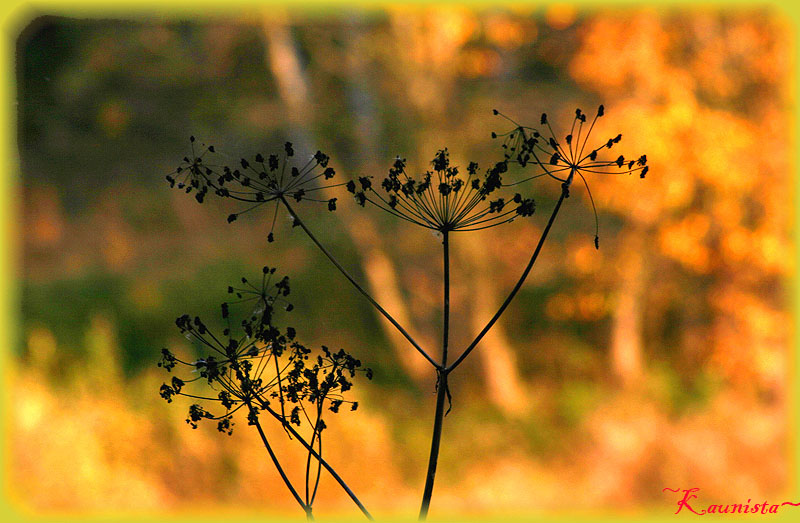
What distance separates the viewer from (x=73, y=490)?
6641 mm

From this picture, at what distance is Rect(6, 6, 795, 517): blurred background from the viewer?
24.6 ft

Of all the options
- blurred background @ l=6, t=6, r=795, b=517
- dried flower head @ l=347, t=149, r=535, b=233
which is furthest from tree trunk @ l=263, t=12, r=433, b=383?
dried flower head @ l=347, t=149, r=535, b=233

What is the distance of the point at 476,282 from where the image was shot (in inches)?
384

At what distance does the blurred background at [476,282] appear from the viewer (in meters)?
7.50

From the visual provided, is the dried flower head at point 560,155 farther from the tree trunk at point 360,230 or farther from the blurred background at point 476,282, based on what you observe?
the tree trunk at point 360,230

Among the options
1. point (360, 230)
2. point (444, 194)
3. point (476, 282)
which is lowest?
point (444, 194)

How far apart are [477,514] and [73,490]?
13.2 feet

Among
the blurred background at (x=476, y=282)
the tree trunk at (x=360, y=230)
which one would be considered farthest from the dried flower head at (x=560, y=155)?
the tree trunk at (x=360, y=230)

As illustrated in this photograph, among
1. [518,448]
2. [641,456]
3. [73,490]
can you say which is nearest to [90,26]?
[73,490]

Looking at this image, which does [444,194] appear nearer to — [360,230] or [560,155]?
[560,155]

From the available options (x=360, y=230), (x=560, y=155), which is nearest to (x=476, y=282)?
(x=360, y=230)

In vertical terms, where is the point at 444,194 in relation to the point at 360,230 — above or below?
below

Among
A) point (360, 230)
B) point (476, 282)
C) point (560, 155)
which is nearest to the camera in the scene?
point (560, 155)

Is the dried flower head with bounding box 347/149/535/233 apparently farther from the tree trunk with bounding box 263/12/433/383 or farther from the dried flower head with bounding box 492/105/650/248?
the tree trunk with bounding box 263/12/433/383
